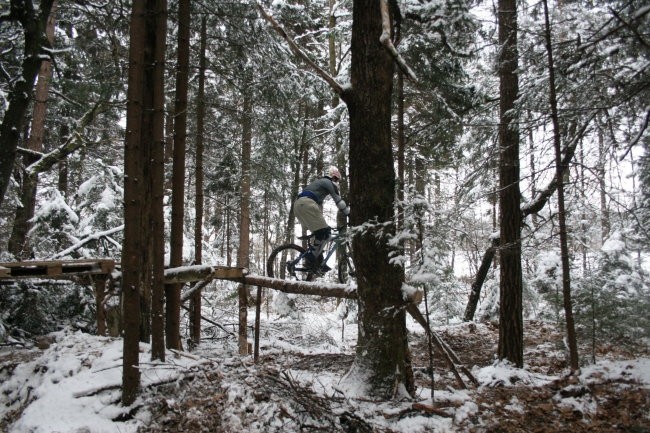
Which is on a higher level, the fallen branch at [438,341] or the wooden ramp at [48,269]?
the wooden ramp at [48,269]

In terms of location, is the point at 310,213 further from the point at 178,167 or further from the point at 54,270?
the point at 54,270

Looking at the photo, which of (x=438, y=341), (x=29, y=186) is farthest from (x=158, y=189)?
(x=29, y=186)

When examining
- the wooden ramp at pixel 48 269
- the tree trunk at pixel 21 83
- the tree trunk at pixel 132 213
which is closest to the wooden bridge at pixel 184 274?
the wooden ramp at pixel 48 269

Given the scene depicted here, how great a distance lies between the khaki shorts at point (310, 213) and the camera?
308 inches

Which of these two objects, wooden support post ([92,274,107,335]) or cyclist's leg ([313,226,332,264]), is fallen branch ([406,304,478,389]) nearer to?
cyclist's leg ([313,226,332,264])

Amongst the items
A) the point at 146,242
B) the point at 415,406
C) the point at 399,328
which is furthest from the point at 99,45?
the point at 415,406

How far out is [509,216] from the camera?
6.81 metres

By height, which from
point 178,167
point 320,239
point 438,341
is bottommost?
point 438,341

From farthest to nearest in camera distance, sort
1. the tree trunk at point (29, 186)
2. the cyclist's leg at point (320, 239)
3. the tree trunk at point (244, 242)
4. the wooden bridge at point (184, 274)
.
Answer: the tree trunk at point (29, 186) < the cyclist's leg at point (320, 239) < the tree trunk at point (244, 242) < the wooden bridge at point (184, 274)

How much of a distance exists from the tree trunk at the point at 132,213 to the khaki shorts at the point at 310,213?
3688 millimetres

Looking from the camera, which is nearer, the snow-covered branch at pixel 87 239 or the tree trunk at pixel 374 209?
the tree trunk at pixel 374 209

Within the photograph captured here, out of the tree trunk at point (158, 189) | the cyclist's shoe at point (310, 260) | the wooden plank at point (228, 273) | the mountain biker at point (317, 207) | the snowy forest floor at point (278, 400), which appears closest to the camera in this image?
the snowy forest floor at point (278, 400)

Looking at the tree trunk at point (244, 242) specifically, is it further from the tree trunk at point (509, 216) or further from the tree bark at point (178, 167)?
the tree trunk at point (509, 216)

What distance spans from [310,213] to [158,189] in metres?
3.27
